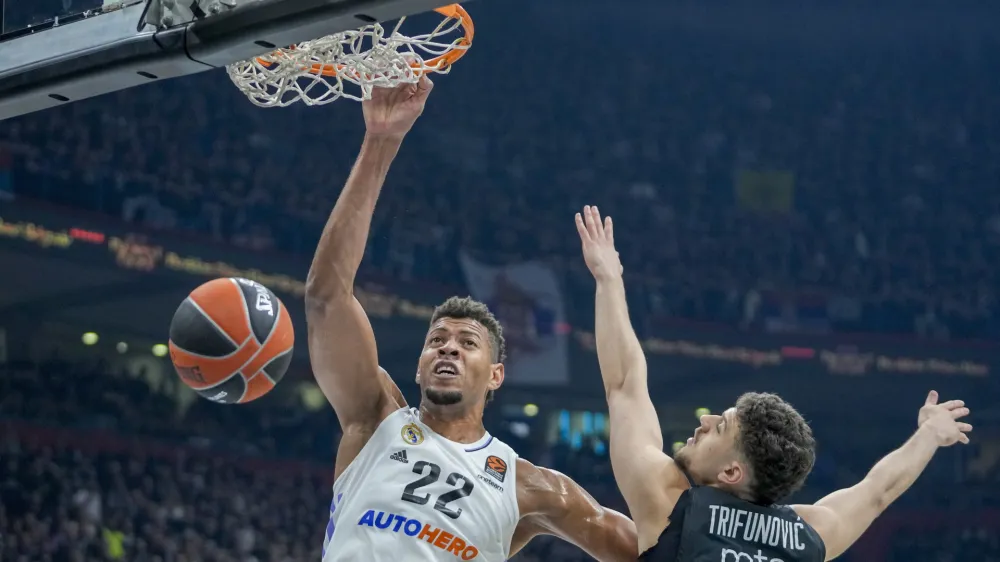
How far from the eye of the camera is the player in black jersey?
3.19 metres

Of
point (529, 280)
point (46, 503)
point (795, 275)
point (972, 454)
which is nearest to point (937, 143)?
point (795, 275)

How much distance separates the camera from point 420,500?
3.53 meters

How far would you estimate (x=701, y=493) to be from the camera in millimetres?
3236

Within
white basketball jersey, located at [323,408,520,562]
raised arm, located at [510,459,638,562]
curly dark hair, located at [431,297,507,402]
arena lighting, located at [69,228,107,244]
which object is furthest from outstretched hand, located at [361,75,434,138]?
arena lighting, located at [69,228,107,244]

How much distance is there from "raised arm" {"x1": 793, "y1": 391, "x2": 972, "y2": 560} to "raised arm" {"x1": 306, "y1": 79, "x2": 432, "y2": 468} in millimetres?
1438

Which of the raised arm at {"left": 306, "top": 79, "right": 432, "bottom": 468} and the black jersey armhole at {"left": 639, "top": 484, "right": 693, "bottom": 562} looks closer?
the black jersey armhole at {"left": 639, "top": 484, "right": 693, "bottom": 562}

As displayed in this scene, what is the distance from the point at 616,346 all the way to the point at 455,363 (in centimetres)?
60

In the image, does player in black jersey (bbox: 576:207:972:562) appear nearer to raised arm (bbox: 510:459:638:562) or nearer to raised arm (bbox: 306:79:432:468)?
raised arm (bbox: 510:459:638:562)

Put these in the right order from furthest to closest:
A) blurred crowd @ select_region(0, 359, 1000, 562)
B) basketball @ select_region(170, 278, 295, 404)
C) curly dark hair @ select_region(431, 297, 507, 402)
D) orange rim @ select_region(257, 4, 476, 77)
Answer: blurred crowd @ select_region(0, 359, 1000, 562) → basketball @ select_region(170, 278, 295, 404) → orange rim @ select_region(257, 4, 476, 77) → curly dark hair @ select_region(431, 297, 507, 402)

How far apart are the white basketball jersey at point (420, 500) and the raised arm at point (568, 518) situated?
8 cm

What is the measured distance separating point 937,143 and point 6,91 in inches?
703

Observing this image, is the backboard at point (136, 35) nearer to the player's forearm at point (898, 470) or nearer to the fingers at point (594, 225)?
the fingers at point (594, 225)

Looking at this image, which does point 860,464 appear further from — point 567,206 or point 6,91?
point 6,91

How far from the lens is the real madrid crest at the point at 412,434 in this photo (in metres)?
3.69
